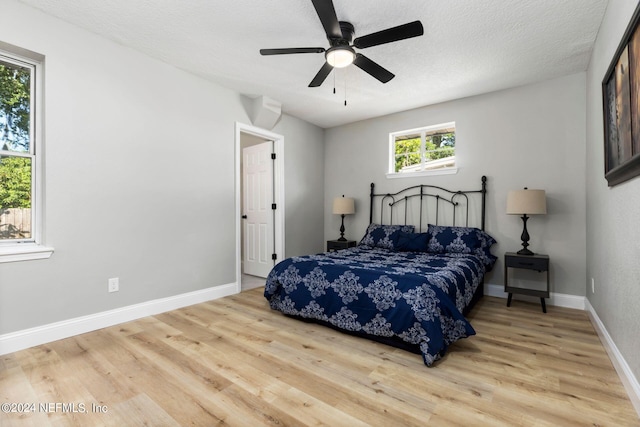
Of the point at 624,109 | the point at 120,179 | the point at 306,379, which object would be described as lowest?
the point at 306,379

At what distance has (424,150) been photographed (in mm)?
4387

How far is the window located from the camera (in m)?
4.16

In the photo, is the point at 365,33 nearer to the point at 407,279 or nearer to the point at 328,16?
the point at 328,16

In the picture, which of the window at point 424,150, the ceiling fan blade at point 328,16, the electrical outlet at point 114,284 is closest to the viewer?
the ceiling fan blade at point 328,16

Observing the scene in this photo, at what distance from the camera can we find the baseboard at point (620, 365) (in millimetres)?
1553

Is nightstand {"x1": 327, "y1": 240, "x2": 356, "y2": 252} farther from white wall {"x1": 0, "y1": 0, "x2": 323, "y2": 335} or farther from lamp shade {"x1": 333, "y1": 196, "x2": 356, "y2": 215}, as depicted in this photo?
white wall {"x1": 0, "y1": 0, "x2": 323, "y2": 335}

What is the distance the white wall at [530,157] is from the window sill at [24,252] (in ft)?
13.3

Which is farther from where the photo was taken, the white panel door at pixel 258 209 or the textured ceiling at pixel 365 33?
the white panel door at pixel 258 209

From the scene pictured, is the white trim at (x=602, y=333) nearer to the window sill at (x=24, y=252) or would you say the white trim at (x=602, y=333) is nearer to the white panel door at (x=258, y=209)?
the white panel door at (x=258, y=209)

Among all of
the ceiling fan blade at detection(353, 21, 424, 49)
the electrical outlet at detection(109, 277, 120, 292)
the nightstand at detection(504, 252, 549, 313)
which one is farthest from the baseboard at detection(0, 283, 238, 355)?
the nightstand at detection(504, 252, 549, 313)

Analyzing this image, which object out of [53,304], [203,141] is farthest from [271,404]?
[203,141]

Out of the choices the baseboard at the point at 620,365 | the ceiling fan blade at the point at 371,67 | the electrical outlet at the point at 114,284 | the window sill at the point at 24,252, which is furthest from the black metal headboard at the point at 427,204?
the window sill at the point at 24,252

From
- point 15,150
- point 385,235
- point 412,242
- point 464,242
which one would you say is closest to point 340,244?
point 385,235

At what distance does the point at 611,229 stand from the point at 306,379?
2341 millimetres
